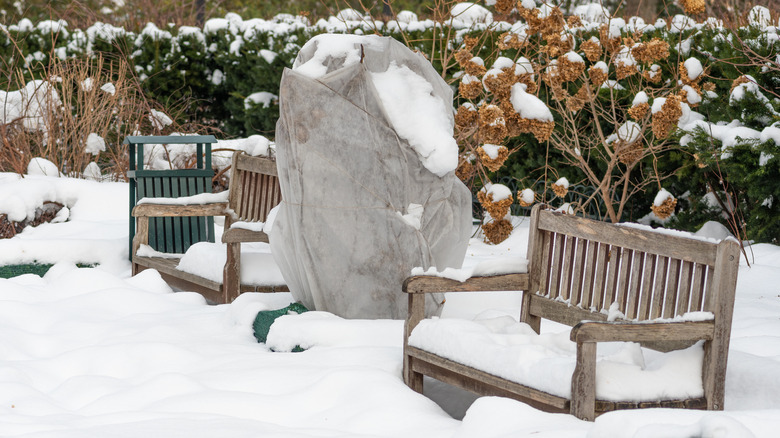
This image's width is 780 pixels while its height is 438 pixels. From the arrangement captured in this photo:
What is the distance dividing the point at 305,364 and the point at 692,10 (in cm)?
313

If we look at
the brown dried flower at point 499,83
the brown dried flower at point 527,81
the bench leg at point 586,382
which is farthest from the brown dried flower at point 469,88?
the bench leg at point 586,382

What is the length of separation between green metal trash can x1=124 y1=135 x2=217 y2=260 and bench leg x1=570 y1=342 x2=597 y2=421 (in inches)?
158

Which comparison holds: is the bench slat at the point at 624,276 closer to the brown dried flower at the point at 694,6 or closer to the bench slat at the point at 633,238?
the bench slat at the point at 633,238

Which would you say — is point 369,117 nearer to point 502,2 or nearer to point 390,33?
point 502,2

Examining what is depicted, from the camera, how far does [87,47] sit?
11.2m

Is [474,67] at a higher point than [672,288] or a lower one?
higher

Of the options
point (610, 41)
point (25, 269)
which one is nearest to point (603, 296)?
point (610, 41)

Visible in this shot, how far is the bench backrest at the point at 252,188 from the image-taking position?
588cm

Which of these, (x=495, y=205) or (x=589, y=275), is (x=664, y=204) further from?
(x=589, y=275)

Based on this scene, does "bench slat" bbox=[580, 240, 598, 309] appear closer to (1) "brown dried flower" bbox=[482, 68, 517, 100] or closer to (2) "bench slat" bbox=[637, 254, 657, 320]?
(2) "bench slat" bbox=[637, 254, 657, 320]

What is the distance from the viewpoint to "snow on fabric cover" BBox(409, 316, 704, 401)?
124 inches

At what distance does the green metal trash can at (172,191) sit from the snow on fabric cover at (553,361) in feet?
10.4

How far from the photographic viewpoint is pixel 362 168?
4.41m

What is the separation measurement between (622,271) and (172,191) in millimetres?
3823
